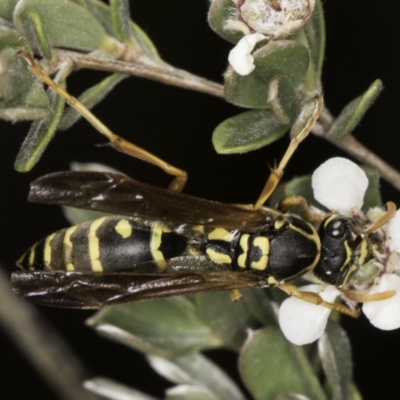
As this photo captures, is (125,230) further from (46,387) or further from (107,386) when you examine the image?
(46,387)

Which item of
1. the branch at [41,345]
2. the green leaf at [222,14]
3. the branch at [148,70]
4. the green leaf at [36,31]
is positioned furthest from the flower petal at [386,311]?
the branch at [41,345]

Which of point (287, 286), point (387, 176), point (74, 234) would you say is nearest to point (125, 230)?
point (74, 234)

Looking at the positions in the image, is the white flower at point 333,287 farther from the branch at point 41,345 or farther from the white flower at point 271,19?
the branch at point 41,345

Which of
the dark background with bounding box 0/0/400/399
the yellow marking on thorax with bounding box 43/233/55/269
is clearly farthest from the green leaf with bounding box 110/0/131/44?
the dark background with bounding box 0/0/400/399

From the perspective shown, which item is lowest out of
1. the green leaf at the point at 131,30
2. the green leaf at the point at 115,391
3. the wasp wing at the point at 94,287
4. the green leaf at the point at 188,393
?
the green leaf at the point at 115,391

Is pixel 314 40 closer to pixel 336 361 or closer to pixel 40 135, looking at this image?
pixel 40 135

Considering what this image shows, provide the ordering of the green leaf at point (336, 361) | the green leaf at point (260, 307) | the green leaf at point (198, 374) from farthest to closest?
the green leaf at point (198, 374) → the green leaf at point (260, 307) → the green leaf at point (336, 361)

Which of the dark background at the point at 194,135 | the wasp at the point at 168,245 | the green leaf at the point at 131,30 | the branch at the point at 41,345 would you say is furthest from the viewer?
the dark background at the point at 194,135

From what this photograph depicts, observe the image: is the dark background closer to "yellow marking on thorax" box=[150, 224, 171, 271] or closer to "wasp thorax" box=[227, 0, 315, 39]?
"yellow marking on thorax" box=[150, 224, 171, 271]
